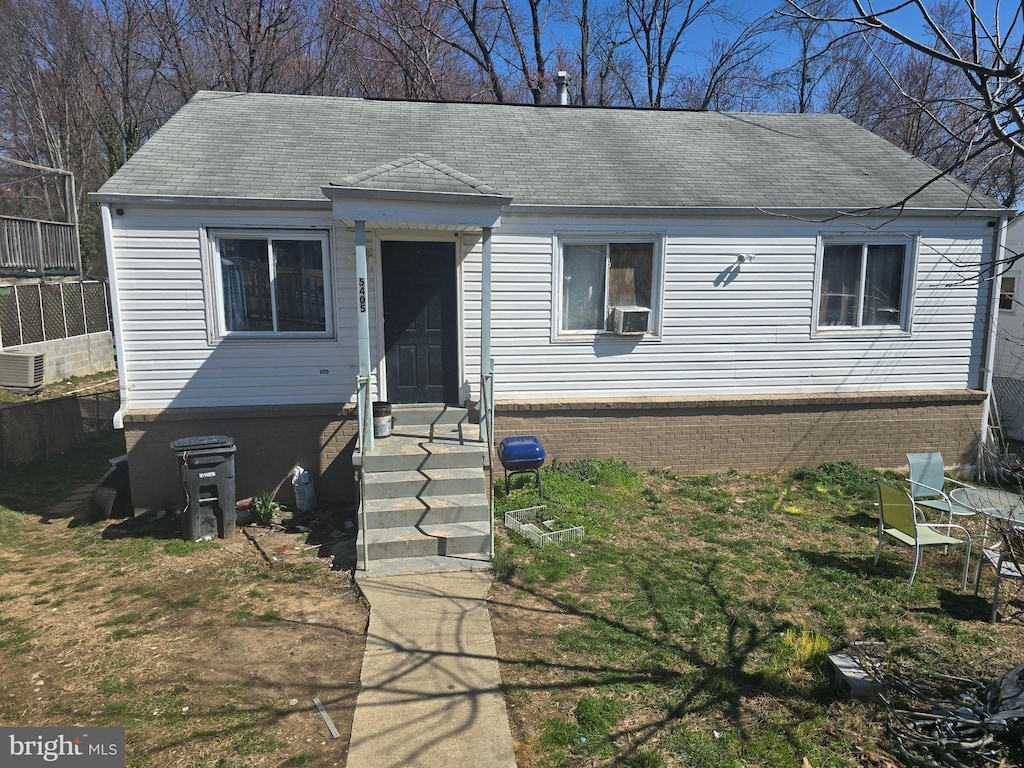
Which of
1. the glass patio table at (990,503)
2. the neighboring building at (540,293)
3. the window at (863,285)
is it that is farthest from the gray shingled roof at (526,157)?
the glass patio table at (990,503)

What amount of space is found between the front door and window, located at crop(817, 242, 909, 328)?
225 inches

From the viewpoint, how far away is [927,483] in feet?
25.3

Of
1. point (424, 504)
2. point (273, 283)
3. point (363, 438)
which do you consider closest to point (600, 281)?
point (363, 438)

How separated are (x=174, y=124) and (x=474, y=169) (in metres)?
4.66

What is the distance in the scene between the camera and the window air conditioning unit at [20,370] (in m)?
12.6

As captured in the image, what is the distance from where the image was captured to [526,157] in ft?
32.7

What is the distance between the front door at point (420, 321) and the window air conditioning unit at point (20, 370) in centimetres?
881

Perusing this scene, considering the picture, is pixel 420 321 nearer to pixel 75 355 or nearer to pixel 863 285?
pixel 863 285

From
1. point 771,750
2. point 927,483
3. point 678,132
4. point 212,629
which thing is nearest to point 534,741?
point 771,750

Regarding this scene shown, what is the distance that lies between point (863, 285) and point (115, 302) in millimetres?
10593

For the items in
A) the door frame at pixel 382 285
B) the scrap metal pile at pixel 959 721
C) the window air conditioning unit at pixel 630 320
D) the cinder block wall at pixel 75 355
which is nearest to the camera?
the scrap metal pile at pixel 959 721

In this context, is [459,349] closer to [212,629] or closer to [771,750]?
[212,629]

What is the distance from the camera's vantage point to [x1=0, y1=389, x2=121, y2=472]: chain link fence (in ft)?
32.0

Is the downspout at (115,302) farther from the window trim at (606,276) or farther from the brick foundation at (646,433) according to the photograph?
the window trim at (606,276)
